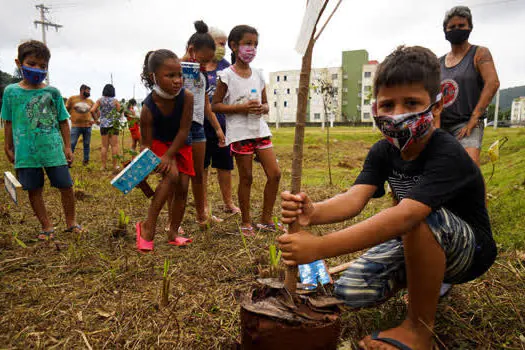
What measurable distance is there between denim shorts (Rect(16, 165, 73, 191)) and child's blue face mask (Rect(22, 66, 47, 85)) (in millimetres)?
742

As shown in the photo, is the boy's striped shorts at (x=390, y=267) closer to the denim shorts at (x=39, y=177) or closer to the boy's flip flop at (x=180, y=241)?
the boy's flip flop at (x=180, y=241)

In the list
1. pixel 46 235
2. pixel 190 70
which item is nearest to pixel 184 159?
pixel 190 70

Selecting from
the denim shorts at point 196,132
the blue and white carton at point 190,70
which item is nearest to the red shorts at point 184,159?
the denim shorts at point 196,132

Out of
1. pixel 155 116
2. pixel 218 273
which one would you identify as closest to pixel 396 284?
pixel 218 273

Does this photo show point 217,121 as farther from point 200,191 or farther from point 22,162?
point 22,162

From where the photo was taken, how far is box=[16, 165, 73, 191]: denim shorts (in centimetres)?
305

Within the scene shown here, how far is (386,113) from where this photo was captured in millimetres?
1594

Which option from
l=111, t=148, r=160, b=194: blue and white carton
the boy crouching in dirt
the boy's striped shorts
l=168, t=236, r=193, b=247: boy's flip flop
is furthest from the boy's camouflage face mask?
l=168, t=236, r=193, b=247: boy's flip flop

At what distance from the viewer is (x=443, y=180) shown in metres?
1.45

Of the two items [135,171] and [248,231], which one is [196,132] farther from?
[248,231]

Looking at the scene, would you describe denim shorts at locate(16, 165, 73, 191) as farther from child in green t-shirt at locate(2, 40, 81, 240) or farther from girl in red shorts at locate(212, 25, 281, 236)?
girl in red shorts at locate(212, 25, 281, 236)

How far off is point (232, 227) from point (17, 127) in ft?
6.75

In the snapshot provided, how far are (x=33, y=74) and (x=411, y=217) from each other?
3114 mm

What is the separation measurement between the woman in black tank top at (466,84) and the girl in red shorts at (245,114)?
1.65 m
